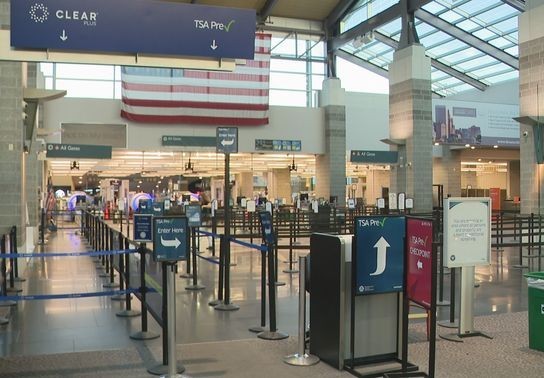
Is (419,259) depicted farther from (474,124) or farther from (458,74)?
(458,74)

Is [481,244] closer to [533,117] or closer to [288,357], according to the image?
[288,357]

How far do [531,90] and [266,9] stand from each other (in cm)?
1629

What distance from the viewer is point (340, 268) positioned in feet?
16.5

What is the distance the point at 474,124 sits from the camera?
30266mm

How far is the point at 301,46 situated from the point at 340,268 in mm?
30901

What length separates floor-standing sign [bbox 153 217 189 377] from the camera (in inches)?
197

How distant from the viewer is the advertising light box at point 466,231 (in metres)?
5.92

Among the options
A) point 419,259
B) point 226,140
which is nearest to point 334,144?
point 226,140

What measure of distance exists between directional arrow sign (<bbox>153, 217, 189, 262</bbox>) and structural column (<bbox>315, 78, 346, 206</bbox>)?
24.1 m

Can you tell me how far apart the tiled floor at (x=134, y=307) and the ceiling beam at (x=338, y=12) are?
21369 millimetres

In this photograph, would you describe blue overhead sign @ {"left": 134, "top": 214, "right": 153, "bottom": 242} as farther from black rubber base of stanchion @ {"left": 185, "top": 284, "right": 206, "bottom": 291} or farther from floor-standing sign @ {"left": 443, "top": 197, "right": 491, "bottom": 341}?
floor-standing sign @ {"left": 443, "top": 197, "right": 491, "bottom": 341}

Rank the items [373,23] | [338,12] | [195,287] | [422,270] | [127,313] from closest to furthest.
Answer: [422,270], [127,313], [195,287], [373,23], [338,12]

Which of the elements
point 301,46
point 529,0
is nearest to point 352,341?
point 529,0

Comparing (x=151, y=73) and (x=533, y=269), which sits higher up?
(x=151, y=73)
